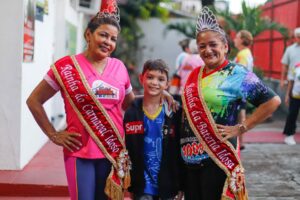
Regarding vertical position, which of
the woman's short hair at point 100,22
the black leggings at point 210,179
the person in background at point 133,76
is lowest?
the person in background at point 133,76

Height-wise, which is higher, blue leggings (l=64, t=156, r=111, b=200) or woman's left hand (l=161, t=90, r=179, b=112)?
woman's left hand (l=161, t=90, r=179, b=112)

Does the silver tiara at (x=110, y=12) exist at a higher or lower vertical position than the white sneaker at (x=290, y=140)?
higher

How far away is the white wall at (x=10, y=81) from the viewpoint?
17.3 ft

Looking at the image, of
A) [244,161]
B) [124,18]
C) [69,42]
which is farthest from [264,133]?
[124,18]

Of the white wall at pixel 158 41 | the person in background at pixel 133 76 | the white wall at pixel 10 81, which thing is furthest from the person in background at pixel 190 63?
the white wall at pixel 158 41

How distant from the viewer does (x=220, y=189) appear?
3.11 metres

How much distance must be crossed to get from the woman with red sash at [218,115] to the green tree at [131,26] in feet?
46.6

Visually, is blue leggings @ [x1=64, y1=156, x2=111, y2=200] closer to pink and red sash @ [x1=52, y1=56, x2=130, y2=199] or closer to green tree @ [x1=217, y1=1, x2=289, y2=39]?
pink and red sash @ [x1=52, y1=56, x2=130, y2=199]

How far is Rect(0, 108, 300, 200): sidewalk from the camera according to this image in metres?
5.05

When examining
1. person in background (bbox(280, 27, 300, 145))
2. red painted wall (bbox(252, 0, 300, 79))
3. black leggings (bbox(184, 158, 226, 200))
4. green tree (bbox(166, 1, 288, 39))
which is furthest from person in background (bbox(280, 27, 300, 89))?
black leggings (bbox(184, 158, 226, 200))

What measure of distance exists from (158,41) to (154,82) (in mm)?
16397

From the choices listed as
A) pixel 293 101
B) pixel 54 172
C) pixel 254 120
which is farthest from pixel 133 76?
pixel 254 120

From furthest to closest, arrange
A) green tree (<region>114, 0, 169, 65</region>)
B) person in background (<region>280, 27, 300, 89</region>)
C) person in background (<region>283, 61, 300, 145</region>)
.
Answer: green tree (<region>114, 0, 169, 65</region>) < person in background (<region>280, 27, 300, 89</region>) < person in background (<region>283, 61, 300, 145</region>)

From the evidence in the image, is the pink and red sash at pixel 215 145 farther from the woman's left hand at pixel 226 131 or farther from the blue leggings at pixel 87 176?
the blue leggings at pixel 87 176
